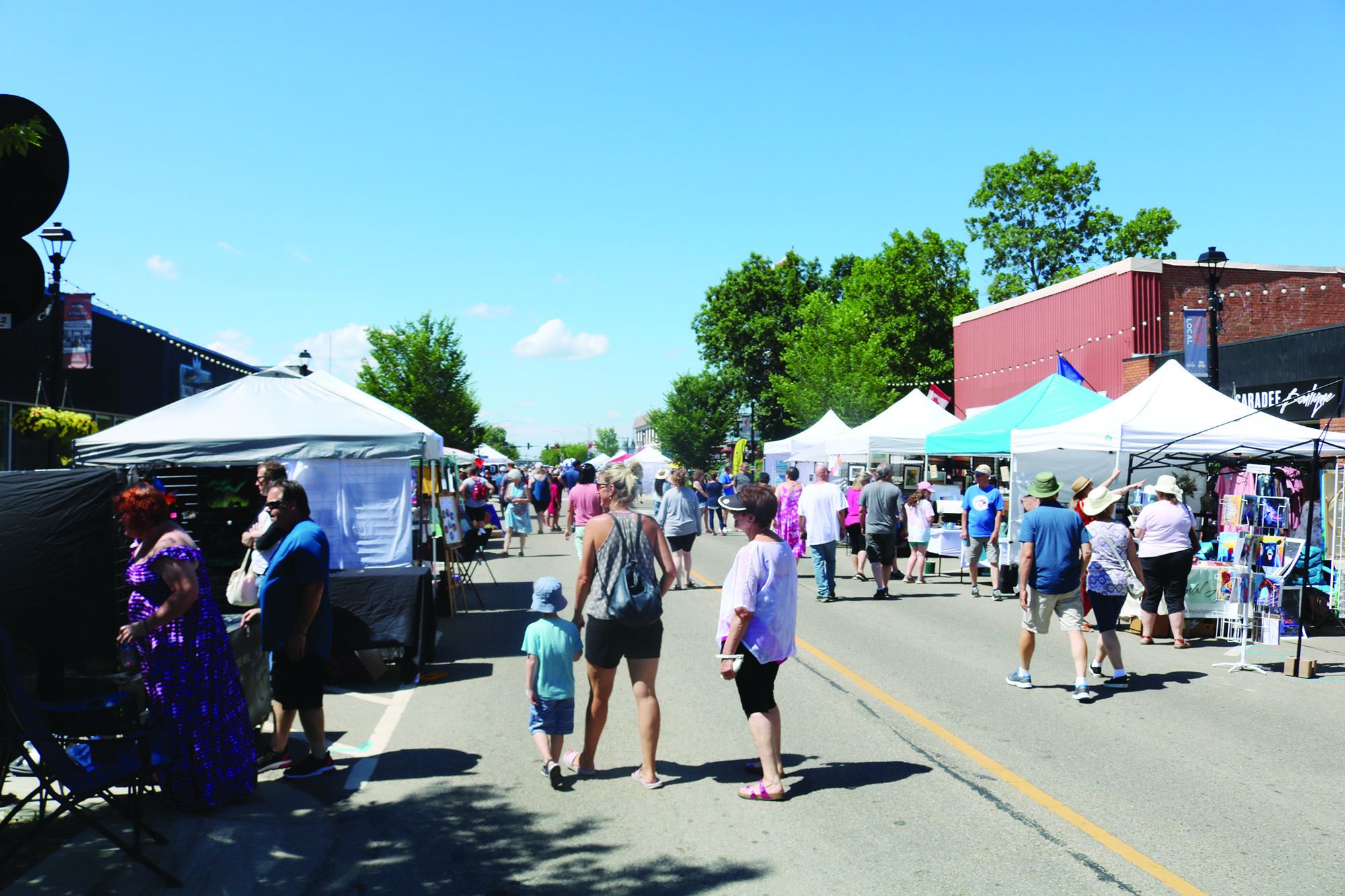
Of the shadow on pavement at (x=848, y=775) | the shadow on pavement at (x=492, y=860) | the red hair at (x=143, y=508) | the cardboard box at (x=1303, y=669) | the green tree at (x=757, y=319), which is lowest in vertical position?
the shadow on pavement at (x=492, y=860)

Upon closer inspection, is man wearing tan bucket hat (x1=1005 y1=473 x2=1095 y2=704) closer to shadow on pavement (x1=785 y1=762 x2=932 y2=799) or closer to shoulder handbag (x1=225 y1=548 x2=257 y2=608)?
shadow on pavement (x1=785 y1=762 x2=932 y2=799)

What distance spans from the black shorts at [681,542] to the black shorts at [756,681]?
9033 millimetres

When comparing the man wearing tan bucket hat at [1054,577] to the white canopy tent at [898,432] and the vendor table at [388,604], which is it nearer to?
the vendor table at [388,604]

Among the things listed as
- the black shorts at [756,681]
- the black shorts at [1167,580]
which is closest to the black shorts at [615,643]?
the black shorts at [756,681]

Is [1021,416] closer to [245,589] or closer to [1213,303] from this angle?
[1213,303]

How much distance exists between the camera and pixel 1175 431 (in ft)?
41.8

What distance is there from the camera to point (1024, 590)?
8.14m

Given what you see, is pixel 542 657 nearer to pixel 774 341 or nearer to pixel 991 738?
pixel 991 738

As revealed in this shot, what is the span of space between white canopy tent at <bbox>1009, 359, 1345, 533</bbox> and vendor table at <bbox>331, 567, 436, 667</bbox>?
881 cm

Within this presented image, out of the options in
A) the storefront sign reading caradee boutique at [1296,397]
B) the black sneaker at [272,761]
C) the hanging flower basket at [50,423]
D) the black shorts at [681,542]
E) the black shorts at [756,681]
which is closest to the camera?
the black shorts at [756,681]

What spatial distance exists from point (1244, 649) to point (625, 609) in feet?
23.0

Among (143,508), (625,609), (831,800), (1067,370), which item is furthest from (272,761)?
(1067,370)

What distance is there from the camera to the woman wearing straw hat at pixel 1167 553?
10.5m

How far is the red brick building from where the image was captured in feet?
88.8
